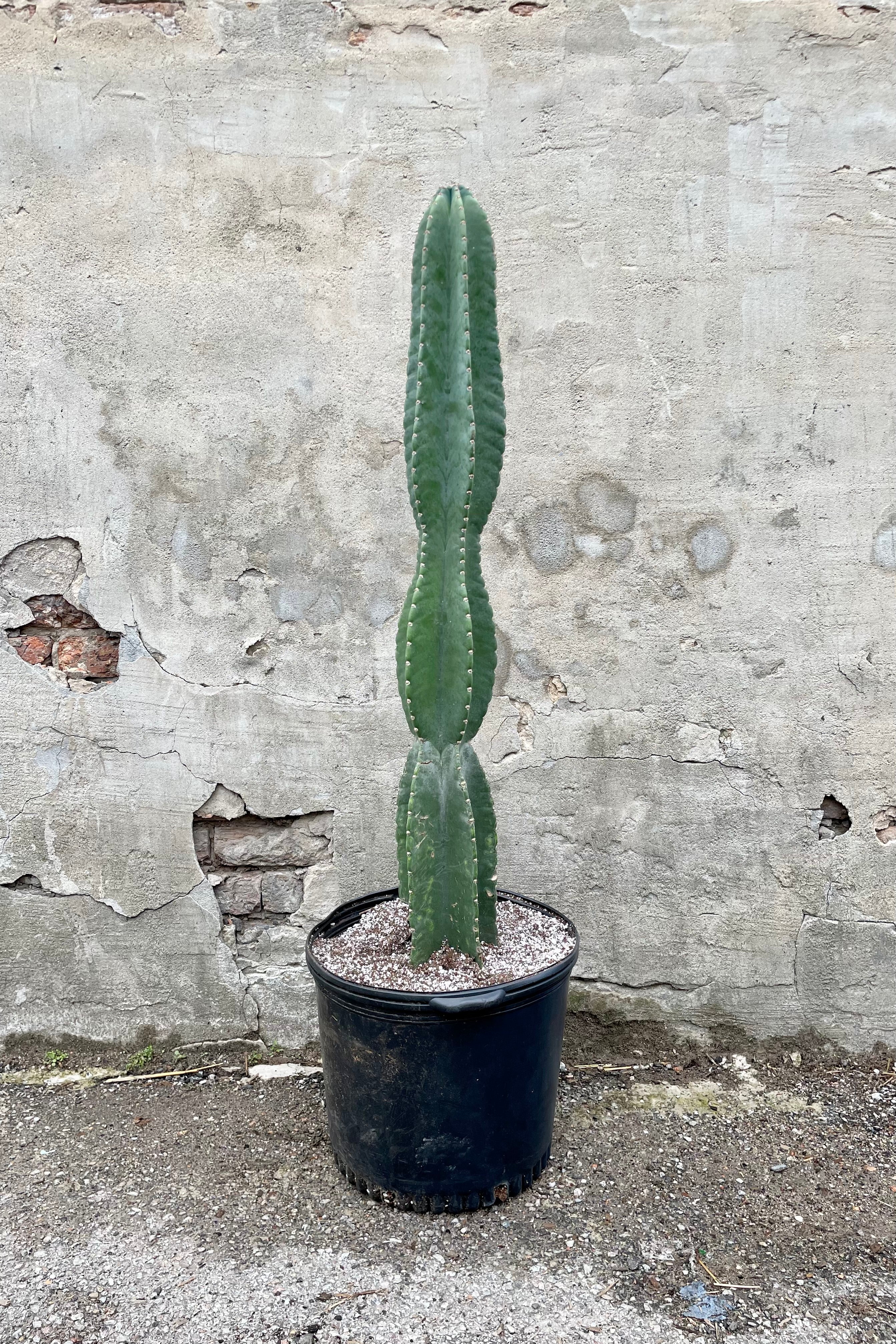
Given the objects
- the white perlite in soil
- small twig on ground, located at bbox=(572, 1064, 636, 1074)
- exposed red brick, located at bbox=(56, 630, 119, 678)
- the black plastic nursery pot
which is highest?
exposed red brick, located at bbox=(56, 630, 119, 678)

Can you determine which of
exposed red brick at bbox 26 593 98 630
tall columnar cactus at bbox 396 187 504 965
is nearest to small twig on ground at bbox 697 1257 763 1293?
tall columnar cactus at bbox 396 187 504 965

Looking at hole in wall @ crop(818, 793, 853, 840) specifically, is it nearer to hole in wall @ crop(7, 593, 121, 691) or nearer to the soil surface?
the soil surface

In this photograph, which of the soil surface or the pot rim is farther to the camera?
the pot rim

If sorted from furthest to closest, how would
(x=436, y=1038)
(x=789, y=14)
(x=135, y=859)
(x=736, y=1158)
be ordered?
(x=135, y=859) → (x=789, y=14) → (x=736, y=1158) → (x=436, y=1038)

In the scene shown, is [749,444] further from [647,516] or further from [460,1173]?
[460,1173]

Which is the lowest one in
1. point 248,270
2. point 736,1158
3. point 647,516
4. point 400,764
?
point 736,1158

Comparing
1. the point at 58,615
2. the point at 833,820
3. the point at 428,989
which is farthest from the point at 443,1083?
the point at 58,615

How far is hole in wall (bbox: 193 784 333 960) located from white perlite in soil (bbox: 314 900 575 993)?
32 cm

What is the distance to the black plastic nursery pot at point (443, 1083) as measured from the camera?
1.93 m

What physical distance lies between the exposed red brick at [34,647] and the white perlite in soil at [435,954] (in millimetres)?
1055

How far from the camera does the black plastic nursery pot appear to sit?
76.2 inches

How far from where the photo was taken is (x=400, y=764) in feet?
8.36

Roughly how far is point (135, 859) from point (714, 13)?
2564 mm

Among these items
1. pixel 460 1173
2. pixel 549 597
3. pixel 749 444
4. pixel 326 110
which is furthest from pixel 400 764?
pixel 326 110
